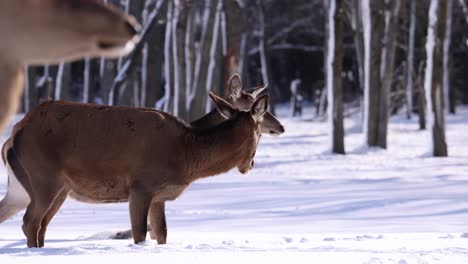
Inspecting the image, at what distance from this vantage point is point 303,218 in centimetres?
1204

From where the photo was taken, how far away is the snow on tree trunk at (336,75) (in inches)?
950

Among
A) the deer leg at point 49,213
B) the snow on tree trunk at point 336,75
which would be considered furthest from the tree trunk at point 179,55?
the deer leg at point 49,213

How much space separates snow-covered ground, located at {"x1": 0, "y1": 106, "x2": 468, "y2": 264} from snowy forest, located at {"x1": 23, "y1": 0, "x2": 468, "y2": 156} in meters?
1.84

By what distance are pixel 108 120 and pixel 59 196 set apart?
0.88 meters

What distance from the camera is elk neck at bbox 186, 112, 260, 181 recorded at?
8.21m

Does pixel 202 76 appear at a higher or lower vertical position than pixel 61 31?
lower

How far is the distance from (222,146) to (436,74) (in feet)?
49.4

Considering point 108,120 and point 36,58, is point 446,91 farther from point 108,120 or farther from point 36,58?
point 36,58

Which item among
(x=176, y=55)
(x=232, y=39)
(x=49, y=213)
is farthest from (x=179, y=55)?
(x=49, y=213)

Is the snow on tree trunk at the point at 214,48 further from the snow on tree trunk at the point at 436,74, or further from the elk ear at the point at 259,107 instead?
the elk ear at the point at 259,107

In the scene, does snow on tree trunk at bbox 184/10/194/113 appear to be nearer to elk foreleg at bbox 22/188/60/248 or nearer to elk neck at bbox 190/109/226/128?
elk neck at bbox 190/109/226/128

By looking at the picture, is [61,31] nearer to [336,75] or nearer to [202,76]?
[336,75]

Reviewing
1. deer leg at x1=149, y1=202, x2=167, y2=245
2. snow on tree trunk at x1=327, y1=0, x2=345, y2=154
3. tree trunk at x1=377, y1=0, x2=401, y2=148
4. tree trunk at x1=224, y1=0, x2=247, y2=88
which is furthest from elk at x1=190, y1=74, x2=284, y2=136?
tree trunk at x1=377, y1=0, x2=401, y2=148

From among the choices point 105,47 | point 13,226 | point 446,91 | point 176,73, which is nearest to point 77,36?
point 105,47
